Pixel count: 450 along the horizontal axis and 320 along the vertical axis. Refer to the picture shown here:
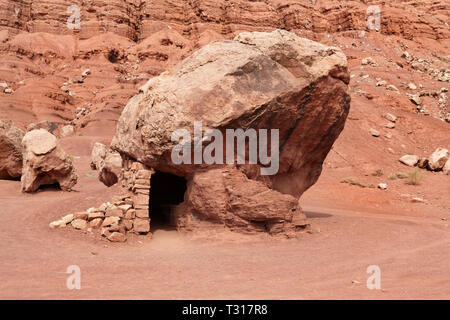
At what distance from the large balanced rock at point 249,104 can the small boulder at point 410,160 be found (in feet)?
48.9

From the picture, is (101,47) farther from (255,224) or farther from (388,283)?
(388,283)

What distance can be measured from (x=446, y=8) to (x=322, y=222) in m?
57.0

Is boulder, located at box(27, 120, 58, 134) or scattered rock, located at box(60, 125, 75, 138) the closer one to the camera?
boulder, located at box(27, 120, 58, 134)

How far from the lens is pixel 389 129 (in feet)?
87.7

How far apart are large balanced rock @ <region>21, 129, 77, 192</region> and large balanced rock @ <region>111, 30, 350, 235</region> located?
5179mm

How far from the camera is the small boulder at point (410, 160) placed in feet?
74.5

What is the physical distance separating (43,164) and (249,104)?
349 inches

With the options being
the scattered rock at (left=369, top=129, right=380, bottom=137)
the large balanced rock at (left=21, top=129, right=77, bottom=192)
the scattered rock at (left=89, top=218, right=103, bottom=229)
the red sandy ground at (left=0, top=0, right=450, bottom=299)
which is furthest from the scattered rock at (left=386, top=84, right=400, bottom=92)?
the scattered rock at (left=89, top=218, right=103, bottom=229)

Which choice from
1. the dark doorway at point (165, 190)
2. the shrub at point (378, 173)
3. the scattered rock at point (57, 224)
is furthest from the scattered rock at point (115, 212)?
the shrub at point (378, 173)

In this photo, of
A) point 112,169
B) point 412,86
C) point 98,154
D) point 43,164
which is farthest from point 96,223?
point 412,86

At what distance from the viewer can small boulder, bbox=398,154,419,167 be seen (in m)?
22.7

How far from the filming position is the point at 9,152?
53.9ft

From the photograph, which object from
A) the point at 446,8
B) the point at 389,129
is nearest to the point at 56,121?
the point at 389,129

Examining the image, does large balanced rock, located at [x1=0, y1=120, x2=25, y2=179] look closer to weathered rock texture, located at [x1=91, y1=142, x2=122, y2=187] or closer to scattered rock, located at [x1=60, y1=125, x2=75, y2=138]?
weathered rock texture, located at [x1=91, y1=142, x2=122, y2=187]
